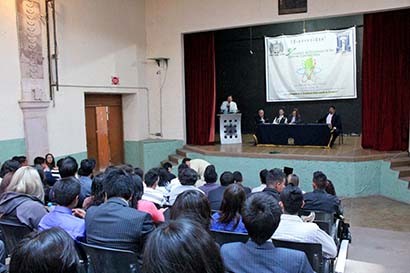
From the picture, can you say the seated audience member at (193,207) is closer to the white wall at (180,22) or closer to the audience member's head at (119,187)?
the audience member's head at (119,187)

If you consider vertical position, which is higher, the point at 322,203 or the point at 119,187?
the point at 119,187

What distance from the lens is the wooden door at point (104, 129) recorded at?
29.6 feet

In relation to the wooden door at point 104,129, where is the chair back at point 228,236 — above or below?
below

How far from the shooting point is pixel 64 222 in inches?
95.6

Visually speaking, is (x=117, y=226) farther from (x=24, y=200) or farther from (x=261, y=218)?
(x=24, y=200)

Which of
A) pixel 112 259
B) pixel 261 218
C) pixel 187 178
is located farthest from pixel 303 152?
pixel 261 218

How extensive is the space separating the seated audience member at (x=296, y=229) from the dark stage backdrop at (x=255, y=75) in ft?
30.3

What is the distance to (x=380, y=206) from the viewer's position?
6.50 meters

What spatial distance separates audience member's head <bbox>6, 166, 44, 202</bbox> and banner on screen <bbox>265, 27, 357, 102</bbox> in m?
8.92

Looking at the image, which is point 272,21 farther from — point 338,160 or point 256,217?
point 256,217

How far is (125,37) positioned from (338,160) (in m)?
5.63

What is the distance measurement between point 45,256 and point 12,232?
1899mm

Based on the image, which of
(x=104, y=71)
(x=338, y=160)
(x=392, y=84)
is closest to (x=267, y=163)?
(x=338, y=160)

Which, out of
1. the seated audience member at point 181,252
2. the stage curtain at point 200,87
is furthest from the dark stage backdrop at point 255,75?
the seated audience member at point 181,252
